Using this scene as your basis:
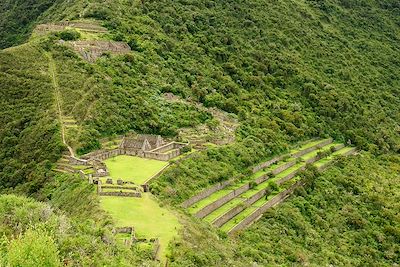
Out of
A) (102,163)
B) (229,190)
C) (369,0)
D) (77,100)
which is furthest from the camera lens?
(369,0)

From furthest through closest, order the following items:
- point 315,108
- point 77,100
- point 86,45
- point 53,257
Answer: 1. point 315,108
2. point 86,45
3. point 77,100
4. point 53,257

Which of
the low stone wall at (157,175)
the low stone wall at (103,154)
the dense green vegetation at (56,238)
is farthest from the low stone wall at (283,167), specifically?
the dense green vegetation at (56,238)

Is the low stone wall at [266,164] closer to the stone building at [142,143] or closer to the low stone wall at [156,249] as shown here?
the stone building at [142,143]

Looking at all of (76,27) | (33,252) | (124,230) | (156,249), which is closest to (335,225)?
(124,230)

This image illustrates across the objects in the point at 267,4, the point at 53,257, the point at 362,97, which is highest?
the point at 53,257

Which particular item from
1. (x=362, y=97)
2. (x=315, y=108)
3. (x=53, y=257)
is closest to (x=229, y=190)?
(x=53, y=257)

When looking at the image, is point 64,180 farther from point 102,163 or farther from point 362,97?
point 362,97

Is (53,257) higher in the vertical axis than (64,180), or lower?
higher
